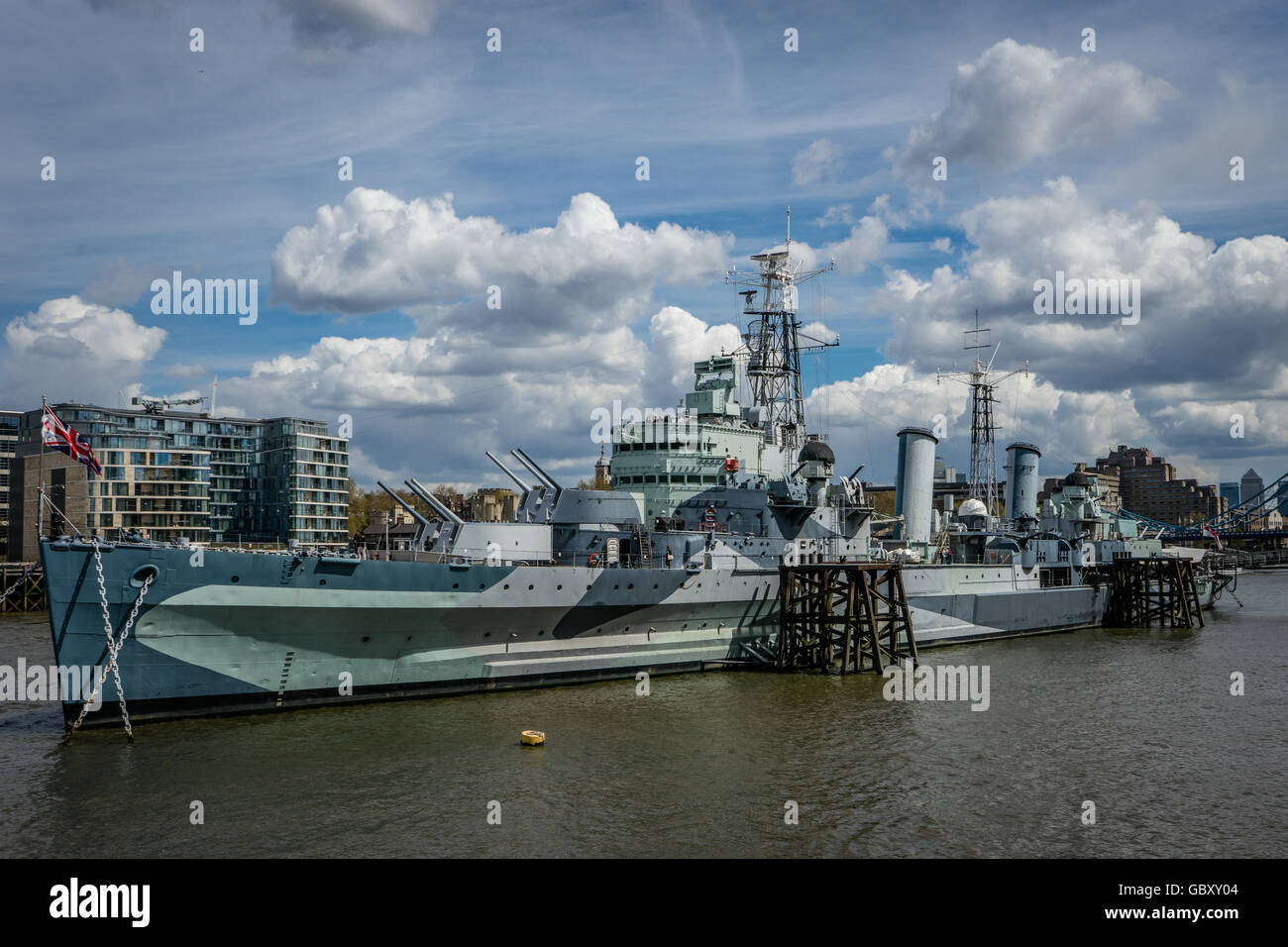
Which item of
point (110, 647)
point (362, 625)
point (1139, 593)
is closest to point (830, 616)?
point (362, 625)

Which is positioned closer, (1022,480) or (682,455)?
(682,455)

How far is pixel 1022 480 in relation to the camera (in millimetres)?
50219

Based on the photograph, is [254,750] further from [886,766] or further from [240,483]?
[240,483]

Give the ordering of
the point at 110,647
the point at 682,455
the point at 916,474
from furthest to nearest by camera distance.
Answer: the point at 916,474 < the point at 682,455 < the point at 110,647

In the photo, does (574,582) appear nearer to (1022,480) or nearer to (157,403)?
(1022,480)

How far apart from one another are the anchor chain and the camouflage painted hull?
0.12m

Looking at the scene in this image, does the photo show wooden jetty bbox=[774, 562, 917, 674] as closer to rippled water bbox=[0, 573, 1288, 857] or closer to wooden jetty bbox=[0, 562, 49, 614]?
rippled water bbox=[0, 573, 1288, 857]

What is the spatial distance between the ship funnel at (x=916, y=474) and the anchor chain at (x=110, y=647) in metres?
30.4

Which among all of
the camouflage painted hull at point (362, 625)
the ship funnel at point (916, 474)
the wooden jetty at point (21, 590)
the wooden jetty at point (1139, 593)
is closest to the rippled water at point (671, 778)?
the camouflage painted hull at point (362, 625)

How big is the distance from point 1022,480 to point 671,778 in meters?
41.0

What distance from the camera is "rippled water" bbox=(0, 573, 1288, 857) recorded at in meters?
12.6

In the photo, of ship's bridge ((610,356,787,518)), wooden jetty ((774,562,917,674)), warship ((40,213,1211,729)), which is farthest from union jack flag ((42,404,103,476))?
wooden jetty ((774,562,917,674))

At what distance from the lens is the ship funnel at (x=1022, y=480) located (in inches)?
1971
